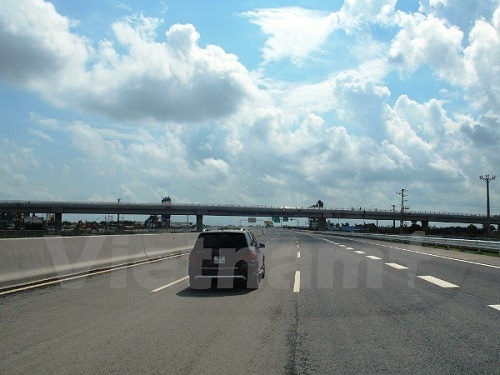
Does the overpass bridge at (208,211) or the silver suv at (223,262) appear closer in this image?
the silver suv at (223,262)

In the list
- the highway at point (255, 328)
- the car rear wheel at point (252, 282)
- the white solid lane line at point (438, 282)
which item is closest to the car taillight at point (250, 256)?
the car rear wheel at point (252, 282)

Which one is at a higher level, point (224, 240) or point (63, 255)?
point (224, 240)

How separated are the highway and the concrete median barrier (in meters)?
1.16

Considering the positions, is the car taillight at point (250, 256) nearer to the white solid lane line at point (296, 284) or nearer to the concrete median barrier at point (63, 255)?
the white solid lane line at point (296, 284)

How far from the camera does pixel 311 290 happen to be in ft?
43.3

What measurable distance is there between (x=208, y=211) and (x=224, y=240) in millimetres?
96550

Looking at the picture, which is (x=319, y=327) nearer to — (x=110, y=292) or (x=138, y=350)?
(x=138, y=350)

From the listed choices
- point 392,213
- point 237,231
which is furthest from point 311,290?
point 392,213

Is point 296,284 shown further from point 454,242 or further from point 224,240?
point 454,242

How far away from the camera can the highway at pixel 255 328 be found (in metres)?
6.34

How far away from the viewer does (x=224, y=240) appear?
13.9m

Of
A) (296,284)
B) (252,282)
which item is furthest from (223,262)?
(296,284)

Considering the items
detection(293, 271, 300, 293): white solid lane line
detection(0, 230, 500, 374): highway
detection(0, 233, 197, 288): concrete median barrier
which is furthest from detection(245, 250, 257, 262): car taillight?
detection(0, 233, 197, 288): concrete median barrier

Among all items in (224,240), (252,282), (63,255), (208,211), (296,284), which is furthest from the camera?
(208,211)
